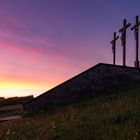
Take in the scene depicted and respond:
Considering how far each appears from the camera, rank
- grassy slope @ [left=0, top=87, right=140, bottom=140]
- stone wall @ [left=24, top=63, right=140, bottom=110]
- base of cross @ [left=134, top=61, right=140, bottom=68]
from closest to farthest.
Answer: grassy slope @ [left=0, top=87, right=140, bottom=140] → stone wall @ [left=24, top=63, right=140, bottom=110] → base of cross @ [left=134, top=61, right=140, bottom=68]

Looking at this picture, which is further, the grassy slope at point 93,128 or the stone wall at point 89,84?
the stone wall at point 89,84

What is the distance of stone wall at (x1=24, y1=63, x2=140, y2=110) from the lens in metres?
21.8

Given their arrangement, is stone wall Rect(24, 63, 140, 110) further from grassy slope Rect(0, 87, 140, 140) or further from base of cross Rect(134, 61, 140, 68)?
grassy slope Rect(0, 87, 140, 140)

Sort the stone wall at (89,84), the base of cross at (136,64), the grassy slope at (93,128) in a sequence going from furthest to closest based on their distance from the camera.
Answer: the base of cross at (136,64)
the stone wall at (89,84)
the grassy slope at (93,128)

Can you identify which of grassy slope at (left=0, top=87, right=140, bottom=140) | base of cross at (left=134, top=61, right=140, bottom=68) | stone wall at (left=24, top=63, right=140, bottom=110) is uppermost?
base of cross at (left=134, top=61, right=140, bottom=68)

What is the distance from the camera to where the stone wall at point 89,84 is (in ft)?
71.6

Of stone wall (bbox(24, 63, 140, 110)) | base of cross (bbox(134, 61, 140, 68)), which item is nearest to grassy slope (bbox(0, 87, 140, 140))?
stone wall (bbox(24, 63, 140, 110))

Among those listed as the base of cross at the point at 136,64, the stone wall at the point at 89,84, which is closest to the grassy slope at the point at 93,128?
the stone wall at the point at 89,84

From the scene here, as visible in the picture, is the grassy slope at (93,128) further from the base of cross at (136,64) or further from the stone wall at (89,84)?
the base of cross at (136,64)

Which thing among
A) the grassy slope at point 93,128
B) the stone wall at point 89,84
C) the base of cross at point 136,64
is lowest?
the grassy slope at point 93,128

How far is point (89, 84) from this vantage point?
909 inches

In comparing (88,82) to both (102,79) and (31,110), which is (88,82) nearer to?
(102,79)

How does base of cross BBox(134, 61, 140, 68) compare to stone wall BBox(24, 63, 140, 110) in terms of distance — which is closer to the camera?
stone wall BBox(24, 63, 140, 110)

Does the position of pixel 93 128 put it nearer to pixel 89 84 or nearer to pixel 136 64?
pixel 89 84
